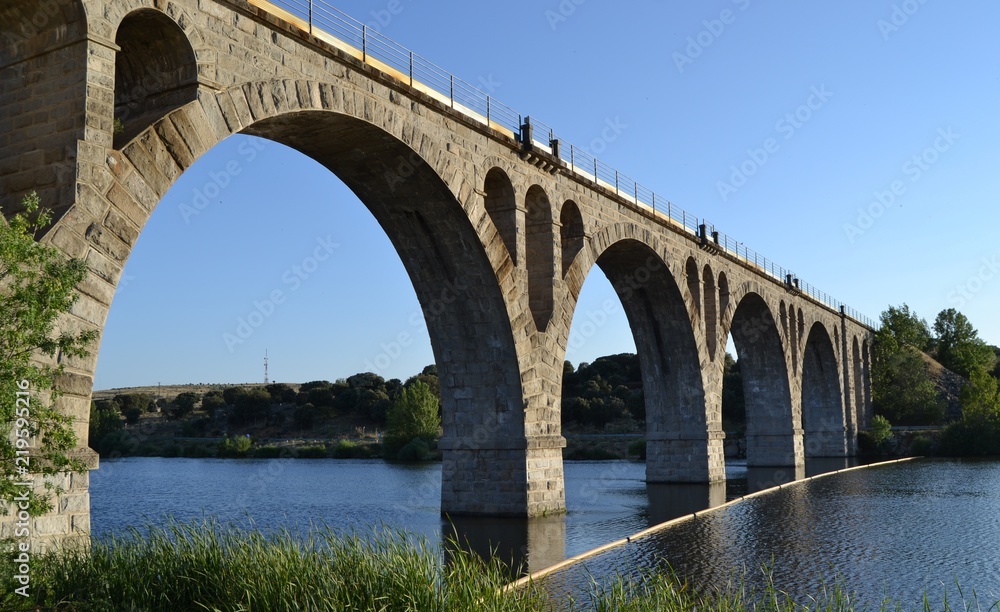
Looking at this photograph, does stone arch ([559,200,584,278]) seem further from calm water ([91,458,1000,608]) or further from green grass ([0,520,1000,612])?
green grass ([0,520,1000,612])

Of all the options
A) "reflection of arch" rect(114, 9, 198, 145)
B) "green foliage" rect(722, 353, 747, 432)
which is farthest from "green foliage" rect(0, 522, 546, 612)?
"green foliage" rect(722, 353, 747, 432)

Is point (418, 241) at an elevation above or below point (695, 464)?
above

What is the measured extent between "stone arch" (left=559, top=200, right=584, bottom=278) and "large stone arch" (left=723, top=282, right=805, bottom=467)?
22.2 metres

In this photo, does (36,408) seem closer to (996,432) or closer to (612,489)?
(612,489)

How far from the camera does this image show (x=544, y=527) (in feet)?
71.3

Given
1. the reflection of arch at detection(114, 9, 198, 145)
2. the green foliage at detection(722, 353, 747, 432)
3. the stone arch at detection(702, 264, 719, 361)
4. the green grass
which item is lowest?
the green grass

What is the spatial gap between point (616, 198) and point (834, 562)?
16.1m

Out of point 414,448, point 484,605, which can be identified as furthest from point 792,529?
point 414,448

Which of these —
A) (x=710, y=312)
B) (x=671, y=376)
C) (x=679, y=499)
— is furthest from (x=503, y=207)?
(x=710, y=312)

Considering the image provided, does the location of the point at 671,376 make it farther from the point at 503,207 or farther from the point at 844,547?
the point at 844,547

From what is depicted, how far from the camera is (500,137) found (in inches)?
940

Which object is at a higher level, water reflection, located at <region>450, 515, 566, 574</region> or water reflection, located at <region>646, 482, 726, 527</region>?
water reflection, located at <region>450, 515, 566, 574</region>

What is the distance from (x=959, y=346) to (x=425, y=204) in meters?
84.8

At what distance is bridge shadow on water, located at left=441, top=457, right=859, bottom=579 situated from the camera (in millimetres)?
17141
